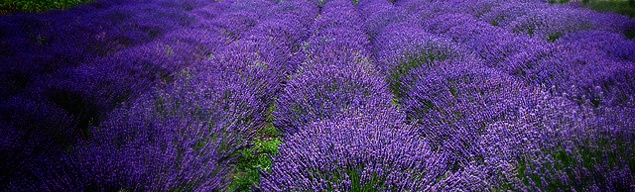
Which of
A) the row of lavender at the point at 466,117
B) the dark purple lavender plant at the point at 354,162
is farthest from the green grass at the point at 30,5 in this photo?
the dark purple lavender plant at the point at 354,162

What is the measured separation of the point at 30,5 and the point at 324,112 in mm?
7182

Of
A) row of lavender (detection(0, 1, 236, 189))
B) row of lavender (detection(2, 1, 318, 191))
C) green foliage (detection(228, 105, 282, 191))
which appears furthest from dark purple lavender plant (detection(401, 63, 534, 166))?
row of lavender (detection(0, 1, 236, 189))

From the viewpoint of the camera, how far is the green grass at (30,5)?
6809mm

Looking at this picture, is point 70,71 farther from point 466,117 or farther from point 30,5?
point 30,5

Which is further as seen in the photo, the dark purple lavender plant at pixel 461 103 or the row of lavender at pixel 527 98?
the dark purple lavender plant at pixel 461 103

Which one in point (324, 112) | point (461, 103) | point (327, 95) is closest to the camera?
point (461, 103)

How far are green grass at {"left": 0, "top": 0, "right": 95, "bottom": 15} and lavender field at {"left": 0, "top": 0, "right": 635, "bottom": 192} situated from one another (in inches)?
126

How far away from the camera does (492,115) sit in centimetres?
200

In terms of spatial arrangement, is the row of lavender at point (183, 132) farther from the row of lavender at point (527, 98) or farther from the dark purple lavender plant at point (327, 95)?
the row of lavender at point (527, 98)

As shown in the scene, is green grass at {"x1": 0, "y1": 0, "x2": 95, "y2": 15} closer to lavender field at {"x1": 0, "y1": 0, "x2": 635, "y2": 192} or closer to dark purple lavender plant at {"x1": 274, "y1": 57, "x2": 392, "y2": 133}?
lavender field at {"x1": 0, "y1": 0, "x2": 635, "y2": 192}

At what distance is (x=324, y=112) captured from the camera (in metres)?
2.39

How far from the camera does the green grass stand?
6.81 meters

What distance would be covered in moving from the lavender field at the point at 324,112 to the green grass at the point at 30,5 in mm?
3198

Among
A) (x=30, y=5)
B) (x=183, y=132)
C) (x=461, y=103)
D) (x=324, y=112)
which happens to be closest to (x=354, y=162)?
(x=324, y=112)
